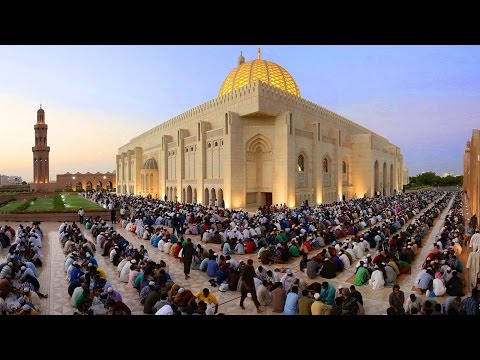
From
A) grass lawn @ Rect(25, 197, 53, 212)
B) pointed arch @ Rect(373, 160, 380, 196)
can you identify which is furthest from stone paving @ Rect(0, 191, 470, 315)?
pointed arch @ Rect(373, 160, 380, 196)

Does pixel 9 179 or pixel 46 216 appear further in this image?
pixel 9 179

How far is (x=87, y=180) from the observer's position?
200ft

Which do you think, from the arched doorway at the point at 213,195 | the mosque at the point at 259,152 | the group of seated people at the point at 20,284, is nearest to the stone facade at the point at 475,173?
the mosque at the point at 259,152

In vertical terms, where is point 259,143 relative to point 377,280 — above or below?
above

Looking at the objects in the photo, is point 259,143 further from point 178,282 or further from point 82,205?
point 178,282

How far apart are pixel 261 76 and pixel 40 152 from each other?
3764cm

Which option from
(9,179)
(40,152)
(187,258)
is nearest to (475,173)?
(187,258)

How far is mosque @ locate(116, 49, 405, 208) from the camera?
20953 mm

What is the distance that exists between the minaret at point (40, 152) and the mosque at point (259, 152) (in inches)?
1014

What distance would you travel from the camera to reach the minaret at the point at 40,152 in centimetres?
4881
